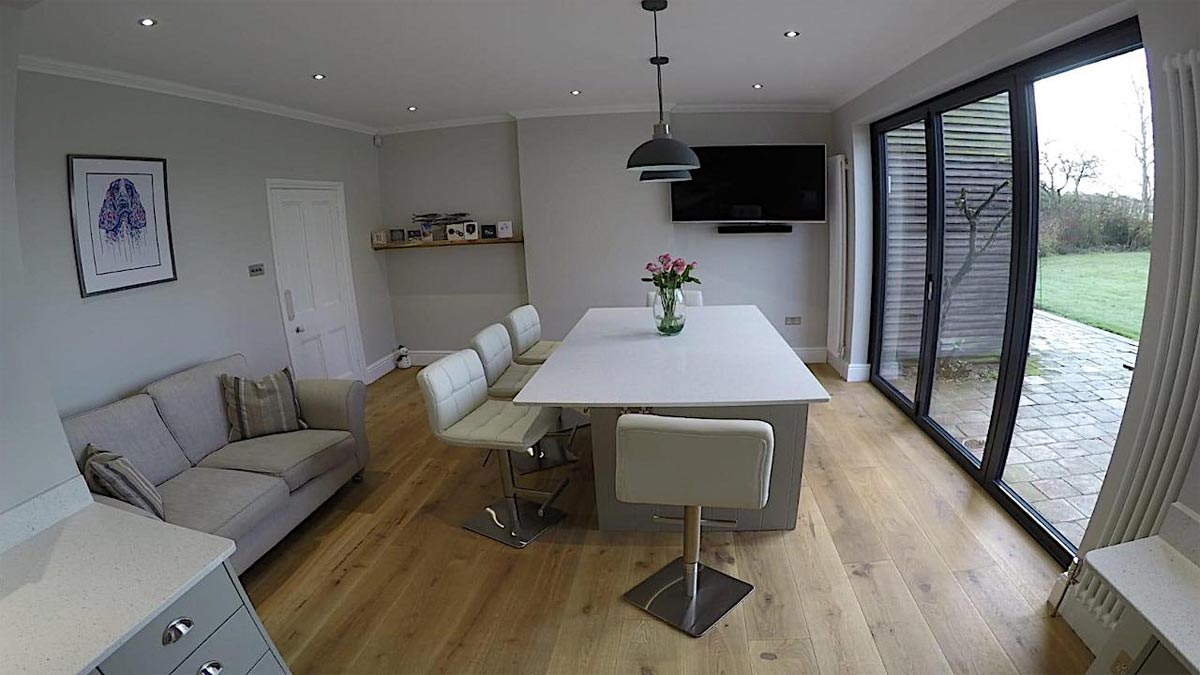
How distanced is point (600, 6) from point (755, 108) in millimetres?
3131

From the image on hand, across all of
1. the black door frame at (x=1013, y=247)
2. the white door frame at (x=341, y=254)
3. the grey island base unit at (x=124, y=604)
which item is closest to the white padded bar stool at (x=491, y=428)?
the grey island base unit at (x=124, y=604)

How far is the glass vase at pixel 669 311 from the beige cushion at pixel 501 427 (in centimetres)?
89

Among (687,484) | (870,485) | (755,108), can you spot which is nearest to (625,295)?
(755,108)

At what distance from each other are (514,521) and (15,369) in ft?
6.65

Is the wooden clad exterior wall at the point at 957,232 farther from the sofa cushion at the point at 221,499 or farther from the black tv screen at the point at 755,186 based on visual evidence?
the sofa cushion at the point at 221,499

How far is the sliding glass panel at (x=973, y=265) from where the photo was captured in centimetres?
308

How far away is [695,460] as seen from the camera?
197 centimetres

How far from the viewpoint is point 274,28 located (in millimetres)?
2572

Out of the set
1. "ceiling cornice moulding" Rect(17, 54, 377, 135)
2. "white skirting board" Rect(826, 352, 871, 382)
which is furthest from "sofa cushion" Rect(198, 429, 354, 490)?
"white skirting board" Rect(826, 352, 871, 382)

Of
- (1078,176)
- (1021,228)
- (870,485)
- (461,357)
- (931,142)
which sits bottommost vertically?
(870,485)

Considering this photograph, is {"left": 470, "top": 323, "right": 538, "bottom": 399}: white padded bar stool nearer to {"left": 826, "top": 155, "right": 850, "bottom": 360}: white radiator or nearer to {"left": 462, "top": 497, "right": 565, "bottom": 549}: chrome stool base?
{"left": 462, "top": 497, "right": 565, "bottom": 549}: chrome stool base

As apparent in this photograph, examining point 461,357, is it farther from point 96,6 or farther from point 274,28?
point 96,6

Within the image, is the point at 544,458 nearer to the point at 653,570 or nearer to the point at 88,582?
the point at 653,570

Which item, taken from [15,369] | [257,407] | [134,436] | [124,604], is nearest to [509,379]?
[257,407]
